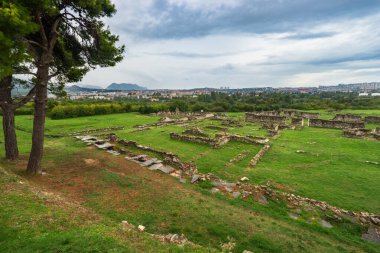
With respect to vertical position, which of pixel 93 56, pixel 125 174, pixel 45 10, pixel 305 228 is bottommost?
pixel 305 228

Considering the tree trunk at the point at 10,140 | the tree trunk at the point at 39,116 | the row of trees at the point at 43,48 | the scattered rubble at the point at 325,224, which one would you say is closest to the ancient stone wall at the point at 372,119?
the scattered rubble at the point at 325,224

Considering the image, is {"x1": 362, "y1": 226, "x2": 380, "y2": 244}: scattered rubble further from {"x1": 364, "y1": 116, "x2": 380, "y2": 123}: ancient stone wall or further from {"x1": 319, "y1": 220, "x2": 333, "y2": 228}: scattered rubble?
{"x1": 364, "y1": 116, "x2": 380, "y2": 123}: ancient stone wall

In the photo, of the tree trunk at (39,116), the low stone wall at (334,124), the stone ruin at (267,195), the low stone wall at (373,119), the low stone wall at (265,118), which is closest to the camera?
the stone ruin at (267,195)

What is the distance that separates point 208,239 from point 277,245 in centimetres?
224

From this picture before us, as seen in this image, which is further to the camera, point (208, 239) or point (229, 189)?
point (229, 189)

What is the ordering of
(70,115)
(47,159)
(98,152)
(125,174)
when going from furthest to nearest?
(70,115), (98,152), (47,159), (125,174)

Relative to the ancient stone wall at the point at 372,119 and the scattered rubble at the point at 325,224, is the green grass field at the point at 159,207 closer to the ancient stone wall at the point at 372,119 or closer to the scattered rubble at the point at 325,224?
the scattered rubble at the point at 325,224

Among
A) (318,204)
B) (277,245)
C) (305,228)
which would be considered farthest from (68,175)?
(318,204)

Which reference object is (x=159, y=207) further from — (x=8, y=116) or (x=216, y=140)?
(x=216, y=140)

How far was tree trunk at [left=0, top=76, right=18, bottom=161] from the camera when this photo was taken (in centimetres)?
1380

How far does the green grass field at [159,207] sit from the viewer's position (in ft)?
21.6

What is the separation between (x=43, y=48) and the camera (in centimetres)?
1148

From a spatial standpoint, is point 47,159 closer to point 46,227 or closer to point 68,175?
point 68,175

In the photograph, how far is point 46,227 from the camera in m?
6.85
